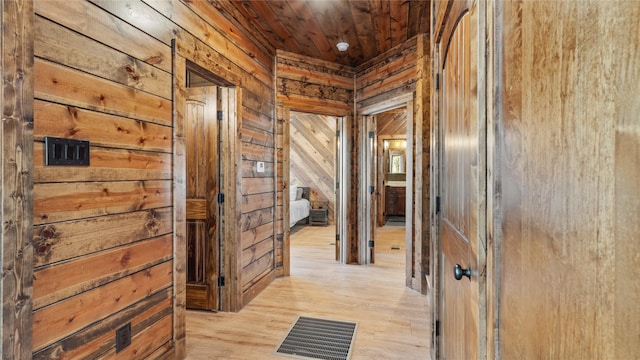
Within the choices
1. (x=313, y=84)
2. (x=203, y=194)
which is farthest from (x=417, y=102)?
(x=203, y=194)

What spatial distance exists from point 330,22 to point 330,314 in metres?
2.87

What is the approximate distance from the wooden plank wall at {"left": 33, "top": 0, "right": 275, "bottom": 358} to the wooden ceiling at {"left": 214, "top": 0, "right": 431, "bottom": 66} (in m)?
0.71

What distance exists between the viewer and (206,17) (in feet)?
8.33

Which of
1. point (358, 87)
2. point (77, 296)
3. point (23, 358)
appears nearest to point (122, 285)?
point (77, 296)

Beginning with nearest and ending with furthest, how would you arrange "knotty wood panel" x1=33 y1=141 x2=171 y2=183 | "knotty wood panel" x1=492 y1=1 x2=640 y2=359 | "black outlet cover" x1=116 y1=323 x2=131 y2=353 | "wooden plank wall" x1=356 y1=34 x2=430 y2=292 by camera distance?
"knotty wood panel" x1=492 y1=1 x2=640 y2=359, "knotty wood panel" x1=33 y1=141 x2=171 y2=183, "black outlet cover" x1=116 y1=323 x2=131 y2=353, "wooden plank wall" x1=356 y1=34 x2=430 y2=292

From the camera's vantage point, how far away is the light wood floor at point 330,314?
234cm

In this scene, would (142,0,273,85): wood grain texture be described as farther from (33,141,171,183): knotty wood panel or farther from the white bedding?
the white bedding

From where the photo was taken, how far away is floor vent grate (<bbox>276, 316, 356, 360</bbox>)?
2289 mm

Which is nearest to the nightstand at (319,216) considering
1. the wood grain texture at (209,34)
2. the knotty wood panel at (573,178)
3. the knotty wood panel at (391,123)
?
the knotty wood panel at (391,123)

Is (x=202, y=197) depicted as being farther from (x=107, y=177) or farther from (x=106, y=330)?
(x=106, y=330)

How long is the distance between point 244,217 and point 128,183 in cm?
148

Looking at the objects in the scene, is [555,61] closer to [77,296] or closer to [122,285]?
[77,296]

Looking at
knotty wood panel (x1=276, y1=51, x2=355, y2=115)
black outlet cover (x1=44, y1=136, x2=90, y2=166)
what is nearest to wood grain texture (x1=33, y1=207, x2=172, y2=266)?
black outlet cover (x1=44, y1=136, x2=90, y2=166)

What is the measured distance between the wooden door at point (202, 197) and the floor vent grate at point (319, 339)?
0.90 m
